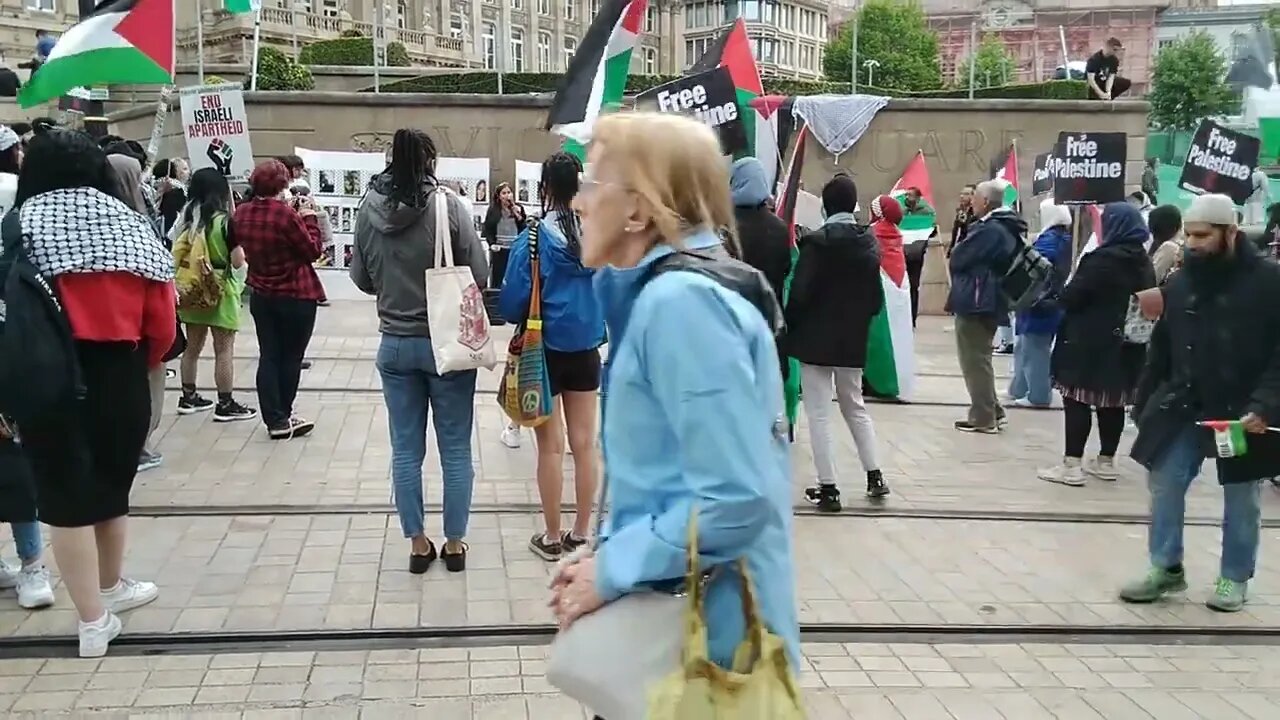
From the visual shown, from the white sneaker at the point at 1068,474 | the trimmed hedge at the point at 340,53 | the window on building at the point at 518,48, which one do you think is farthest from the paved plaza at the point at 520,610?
the window on building at the point at 518,48

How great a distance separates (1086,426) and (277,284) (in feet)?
19.1

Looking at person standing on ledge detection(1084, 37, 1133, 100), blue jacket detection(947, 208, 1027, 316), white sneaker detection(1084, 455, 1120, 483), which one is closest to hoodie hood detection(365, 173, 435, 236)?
blue jacket detection(947, 208, 1027, 316)

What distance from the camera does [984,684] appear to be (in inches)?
177

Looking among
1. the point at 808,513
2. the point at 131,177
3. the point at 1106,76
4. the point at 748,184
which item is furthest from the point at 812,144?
the point at 131,177

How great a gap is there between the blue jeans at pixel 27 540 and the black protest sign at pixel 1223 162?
29.6ft

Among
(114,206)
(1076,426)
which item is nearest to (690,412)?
(114,206)

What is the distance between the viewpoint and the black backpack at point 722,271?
2041mm

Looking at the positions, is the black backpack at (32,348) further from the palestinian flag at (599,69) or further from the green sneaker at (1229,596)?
A: the green sneaker at (1229,596)

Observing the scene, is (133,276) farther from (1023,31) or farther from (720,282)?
(1023,31)

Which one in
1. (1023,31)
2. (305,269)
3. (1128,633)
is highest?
(1023,31)

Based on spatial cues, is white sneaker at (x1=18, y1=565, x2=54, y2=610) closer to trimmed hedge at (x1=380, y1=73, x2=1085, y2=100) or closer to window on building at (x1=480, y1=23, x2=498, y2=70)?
trimmed hedge at (x1=380, y1=73, x2=1085, y2=100)

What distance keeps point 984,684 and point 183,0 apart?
33485 mm

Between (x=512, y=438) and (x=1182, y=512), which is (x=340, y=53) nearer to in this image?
(x=512, y=438)

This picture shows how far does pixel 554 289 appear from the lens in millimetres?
5434
